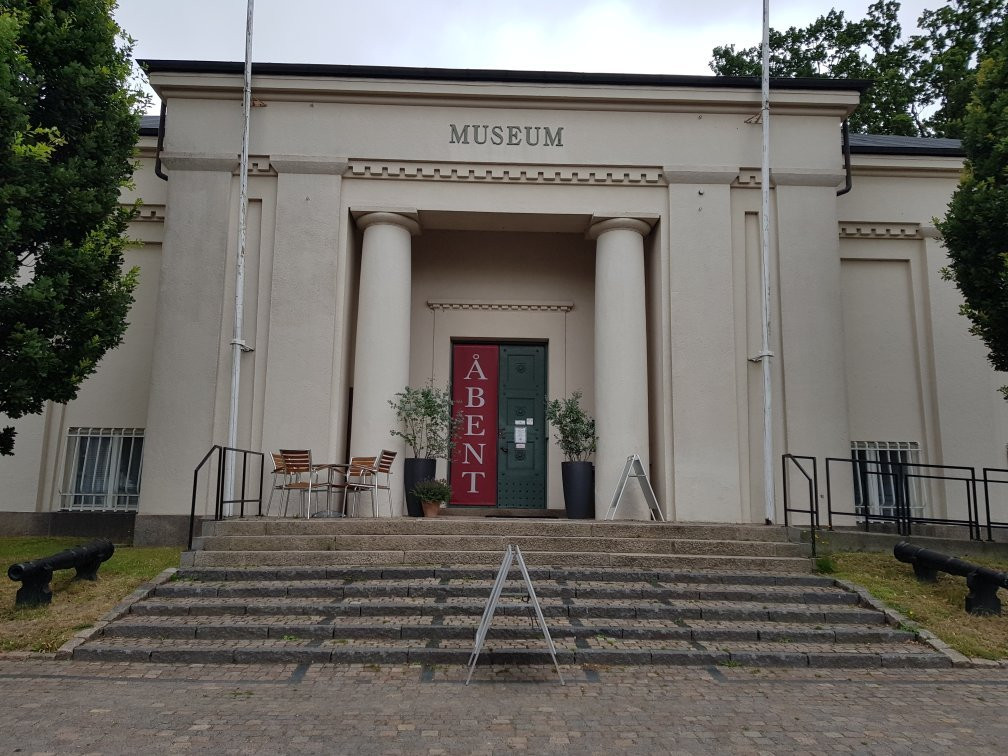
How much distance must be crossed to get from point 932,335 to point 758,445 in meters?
4.01

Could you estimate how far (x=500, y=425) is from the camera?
13.3 metres

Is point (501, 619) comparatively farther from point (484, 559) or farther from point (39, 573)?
point (39, 573)

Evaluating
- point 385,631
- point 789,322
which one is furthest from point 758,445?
point 385,631

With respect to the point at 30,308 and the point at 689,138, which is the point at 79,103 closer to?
the point at 30,308

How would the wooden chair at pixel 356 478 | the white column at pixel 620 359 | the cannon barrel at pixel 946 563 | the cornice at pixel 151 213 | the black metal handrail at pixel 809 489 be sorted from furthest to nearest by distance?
the cornice at pixel 151 213, the white column at pixel 620 359, the wooden chair at pixel 356 478, the black metal handrail at pixel 809 489, the cannon barrel at pixel 946 563

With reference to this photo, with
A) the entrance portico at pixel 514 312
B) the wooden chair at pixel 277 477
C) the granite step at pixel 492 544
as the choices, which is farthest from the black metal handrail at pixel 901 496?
the wooden chair at pixel 277 477

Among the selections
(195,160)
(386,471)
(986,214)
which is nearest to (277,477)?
(386,471)

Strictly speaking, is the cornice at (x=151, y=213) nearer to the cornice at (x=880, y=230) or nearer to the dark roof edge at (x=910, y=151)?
the cornice at (x=880, y=230)

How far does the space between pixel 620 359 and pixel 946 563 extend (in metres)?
5.01

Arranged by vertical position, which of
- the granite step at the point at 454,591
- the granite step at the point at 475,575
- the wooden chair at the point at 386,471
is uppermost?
the wooden chair at the point at 386,471

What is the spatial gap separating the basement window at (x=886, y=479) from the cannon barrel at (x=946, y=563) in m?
3.60

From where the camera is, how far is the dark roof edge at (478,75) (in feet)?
39.3

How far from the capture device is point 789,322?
11773mm

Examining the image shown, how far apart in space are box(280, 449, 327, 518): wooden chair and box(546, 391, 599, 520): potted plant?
345 centimetres
